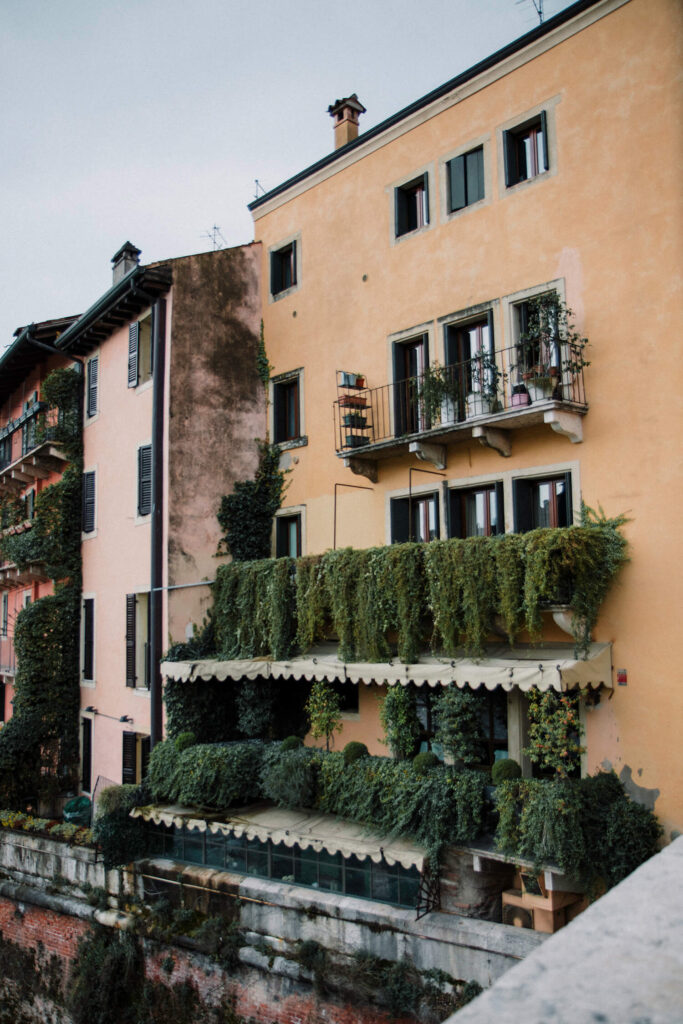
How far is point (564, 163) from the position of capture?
13062 millimetres

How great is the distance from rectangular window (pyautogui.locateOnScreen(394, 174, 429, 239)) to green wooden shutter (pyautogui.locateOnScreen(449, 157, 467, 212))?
72 centimetres

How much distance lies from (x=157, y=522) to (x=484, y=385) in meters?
7.60

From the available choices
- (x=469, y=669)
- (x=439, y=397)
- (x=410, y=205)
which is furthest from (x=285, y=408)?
(x=469, y=669)

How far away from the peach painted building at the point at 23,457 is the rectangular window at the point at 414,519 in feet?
34.2

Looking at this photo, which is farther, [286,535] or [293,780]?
Answer: [286,535]

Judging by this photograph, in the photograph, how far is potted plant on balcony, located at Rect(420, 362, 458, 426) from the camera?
13938 mm

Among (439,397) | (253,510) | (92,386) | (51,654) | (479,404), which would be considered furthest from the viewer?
(92,386)

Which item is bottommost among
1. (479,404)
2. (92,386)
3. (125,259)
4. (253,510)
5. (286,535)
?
(286,535)

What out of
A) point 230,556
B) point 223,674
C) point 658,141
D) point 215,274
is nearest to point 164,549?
point 230,556

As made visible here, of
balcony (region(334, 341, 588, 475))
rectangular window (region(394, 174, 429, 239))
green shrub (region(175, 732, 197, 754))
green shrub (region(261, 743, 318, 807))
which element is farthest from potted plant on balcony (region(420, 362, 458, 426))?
green shrub (region(175, 732, 197, 754))

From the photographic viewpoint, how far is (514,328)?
45.1 feet

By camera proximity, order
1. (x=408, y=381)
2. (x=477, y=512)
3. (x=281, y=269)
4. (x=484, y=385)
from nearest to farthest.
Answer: (x=484, y=385) < (x=477, y=512) < (x=408, y=381) < (x=281, y=269)

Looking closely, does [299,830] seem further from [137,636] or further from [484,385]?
[484,385]

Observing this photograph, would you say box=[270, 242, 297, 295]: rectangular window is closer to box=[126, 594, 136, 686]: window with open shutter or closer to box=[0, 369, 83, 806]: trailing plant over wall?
box=[0, 369, 83, 806]: trailing plant over wall
